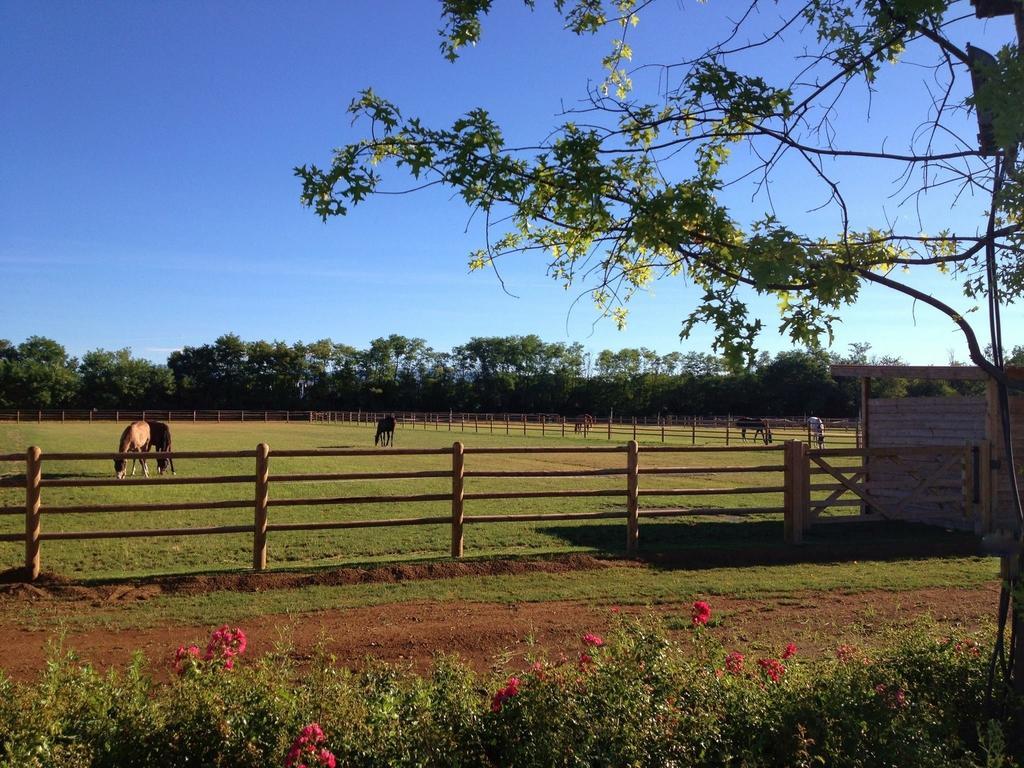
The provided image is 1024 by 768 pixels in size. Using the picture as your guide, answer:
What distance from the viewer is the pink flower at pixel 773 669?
12.1 feet

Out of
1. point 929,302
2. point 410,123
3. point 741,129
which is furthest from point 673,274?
point 410,123

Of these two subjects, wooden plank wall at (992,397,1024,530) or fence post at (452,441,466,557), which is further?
wooden plank wall at (992,397,1024,530)

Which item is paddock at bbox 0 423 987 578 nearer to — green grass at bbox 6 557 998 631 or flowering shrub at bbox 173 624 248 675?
green grass at bbox 6 557 998 631

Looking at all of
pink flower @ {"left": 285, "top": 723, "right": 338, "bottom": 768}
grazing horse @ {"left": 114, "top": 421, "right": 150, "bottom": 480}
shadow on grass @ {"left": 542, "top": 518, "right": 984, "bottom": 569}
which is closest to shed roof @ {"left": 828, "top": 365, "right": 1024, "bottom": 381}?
shadow on grass @ {"left": 542, "top": 518, "right": 984, "bottom": 569}

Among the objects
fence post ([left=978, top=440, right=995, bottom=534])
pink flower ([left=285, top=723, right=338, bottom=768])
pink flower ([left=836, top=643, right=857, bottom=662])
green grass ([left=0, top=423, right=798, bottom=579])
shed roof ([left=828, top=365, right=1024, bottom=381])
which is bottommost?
green grass ([left=0, top=423, right=798, bottom=579])

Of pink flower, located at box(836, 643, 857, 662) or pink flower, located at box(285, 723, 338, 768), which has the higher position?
pink flower, located at box(285, 723, 338, 768)

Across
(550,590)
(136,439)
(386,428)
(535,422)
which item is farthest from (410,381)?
(550,590)

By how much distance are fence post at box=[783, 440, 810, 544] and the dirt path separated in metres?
2.83

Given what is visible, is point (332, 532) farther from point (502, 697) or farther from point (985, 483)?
point (985, 483)

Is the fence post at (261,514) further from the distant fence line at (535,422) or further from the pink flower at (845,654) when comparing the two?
the distant fence line at (535,422)

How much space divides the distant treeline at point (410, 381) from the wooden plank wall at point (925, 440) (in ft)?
179

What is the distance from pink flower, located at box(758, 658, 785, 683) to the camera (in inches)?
145

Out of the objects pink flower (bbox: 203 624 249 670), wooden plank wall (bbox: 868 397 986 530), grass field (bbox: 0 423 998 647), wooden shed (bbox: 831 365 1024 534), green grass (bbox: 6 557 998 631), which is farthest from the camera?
wooden plank wall (bbox: 868 397 986 530)

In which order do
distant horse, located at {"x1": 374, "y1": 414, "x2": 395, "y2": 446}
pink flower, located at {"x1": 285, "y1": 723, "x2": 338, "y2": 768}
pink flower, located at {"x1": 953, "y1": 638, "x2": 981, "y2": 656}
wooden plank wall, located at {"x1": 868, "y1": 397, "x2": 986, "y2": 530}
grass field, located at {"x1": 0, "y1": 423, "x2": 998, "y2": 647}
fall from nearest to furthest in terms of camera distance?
pink flower, located at {"x1": 285, "y1": 723, "x2": 338, "y2": 768}, pink flower, located at {"x1": 953, "y1": 638, "x2": 981, "y2": 656}, grass field, located at {"x1": 0, "y1": 423, "x2": 998, "y2": 647}, wooden plank wall, located at {"x1": 868, "y1": 397, "x2": 986, "y2": 530}, distant horse, located at {"x1": 374, "y1": 414, "x2": 395, "y2": 446}
